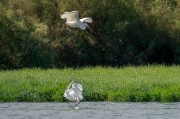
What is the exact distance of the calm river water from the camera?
1491 cm

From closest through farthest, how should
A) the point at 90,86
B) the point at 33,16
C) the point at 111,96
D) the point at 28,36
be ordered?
the point at 111,96
the point at 90,86
the point at 28,36
the point at 33,16

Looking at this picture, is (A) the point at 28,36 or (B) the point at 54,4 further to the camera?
(B) the point at 54,4

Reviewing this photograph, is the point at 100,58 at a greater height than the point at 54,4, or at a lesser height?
lesser

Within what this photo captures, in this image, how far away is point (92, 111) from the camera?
51.9 ft

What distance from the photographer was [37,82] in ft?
66.1

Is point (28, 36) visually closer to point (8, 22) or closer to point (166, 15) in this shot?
point (8, 22)

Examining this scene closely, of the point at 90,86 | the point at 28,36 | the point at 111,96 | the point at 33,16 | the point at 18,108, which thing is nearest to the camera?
the point at 18,108

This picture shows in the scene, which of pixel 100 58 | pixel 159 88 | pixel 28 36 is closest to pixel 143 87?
pixel 159 88

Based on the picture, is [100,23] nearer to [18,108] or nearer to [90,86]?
[90,86]

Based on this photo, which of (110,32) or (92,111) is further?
(110,32)

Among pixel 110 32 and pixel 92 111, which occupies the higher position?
pixel 110 32

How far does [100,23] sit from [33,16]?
4360mm

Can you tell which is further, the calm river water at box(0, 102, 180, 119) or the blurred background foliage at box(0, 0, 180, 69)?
the blurred background foliage at box(0, 0, 180, 69)

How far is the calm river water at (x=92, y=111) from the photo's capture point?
14.9 m
